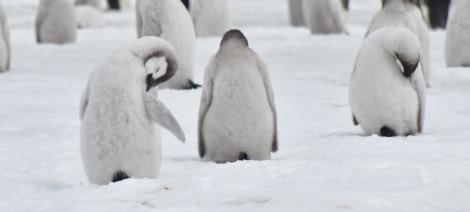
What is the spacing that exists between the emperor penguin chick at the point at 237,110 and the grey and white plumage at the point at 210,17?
411 inches

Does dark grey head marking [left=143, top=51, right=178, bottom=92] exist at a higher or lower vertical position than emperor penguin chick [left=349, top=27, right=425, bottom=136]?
higher

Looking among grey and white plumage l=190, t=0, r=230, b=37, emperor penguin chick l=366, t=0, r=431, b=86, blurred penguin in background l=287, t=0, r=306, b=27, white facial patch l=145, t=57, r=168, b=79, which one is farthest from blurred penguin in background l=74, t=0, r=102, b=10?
white facial patch l=145, t=57, r=168, b=79

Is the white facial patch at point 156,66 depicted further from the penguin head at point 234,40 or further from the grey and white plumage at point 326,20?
the grey and white plumage at point 326,20

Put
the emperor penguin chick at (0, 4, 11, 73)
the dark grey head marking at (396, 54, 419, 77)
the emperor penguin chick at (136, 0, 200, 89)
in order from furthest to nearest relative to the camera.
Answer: the emperor penguin chick at (0, 4, 11, 73), the emperor penguin chick at (136, 0, 200, 89), the dark grey head marking at (396, 54, 419, 77)

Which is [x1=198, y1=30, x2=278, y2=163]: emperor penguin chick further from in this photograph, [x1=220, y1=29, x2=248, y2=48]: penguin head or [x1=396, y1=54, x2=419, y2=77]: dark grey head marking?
[x1=396, y1=54, x2=419, y2=77]: dark grey head marking

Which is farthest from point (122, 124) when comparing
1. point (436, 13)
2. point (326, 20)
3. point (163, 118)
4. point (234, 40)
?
point (436, 13)

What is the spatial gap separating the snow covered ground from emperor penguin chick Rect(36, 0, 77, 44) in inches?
110

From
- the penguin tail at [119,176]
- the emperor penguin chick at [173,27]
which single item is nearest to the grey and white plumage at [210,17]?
the emperor penguin chick at [173,27]

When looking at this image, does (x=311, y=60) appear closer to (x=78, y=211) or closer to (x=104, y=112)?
(x=104, y=112)

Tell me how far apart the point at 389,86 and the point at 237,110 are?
1471 millimetres

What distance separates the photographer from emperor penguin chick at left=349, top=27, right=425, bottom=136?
291 inches

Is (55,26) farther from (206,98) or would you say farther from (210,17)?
(206,98)

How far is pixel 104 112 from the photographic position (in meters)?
5.59

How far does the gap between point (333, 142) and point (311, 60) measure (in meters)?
6.26
